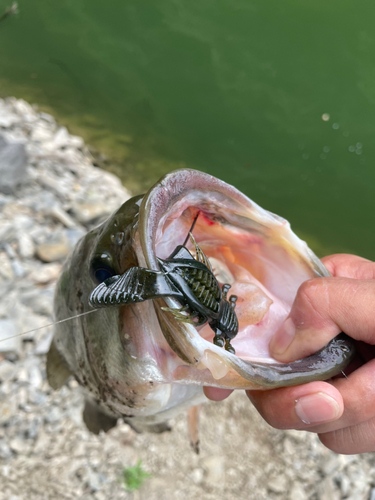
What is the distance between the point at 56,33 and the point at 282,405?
870 cm

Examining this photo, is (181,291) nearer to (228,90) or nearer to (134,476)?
(134,476)

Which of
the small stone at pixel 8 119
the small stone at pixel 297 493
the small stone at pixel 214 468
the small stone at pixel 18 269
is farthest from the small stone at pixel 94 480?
the small stone at pixel 8 119

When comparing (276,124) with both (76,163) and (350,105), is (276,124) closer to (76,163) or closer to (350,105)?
(350,105)

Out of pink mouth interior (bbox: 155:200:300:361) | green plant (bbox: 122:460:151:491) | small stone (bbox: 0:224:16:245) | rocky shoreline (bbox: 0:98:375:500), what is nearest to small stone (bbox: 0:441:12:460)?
rocky shoreline (bbox: 0:98:375:500)

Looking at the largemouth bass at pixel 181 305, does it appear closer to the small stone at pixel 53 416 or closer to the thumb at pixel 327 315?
the thumb at pixel 327 315

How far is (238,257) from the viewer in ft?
4.57

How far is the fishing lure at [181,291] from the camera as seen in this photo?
34.6 inches

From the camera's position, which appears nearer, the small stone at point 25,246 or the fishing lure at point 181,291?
the fishing lure at point 181,291

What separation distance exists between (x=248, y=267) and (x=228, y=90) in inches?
253

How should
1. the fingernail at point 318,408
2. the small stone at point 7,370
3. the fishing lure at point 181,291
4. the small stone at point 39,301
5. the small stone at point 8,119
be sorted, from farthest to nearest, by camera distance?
the small stone at point 8,119 < the small stone at point 39,301 < the small stone at point 7,370 < the fingernail at point 318,408 < the fishing lure at point 181,291

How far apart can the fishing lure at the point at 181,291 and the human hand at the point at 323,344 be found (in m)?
0.27

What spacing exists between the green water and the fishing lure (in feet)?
16.8

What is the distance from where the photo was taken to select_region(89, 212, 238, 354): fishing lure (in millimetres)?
880

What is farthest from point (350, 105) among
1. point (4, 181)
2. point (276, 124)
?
point (4, 181)
